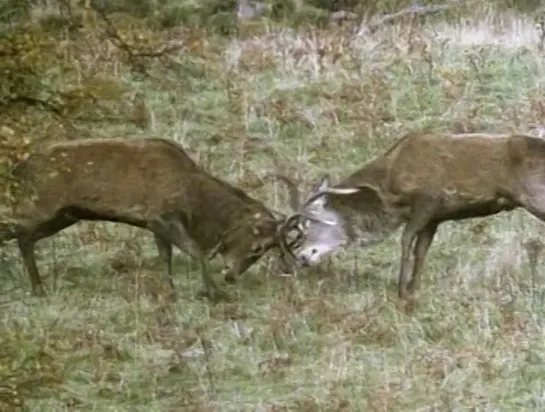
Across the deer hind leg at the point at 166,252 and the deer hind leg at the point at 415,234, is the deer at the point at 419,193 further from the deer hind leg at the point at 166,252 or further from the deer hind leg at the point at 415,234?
the deer hind leg at the point at 166,252

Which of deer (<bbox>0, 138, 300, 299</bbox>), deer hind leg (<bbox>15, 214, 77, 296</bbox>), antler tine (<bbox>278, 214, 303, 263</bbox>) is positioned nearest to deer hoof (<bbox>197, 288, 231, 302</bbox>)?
deer (<bbox>0, 138, 300, 299</bbox>)

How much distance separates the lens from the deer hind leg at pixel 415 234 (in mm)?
3549

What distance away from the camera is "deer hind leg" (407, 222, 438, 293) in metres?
3.55

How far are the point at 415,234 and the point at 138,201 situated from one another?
0.65 metres

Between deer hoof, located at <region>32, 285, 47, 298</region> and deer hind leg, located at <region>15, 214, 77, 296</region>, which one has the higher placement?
deer hind leg, located at <region>15, 214, 77, 296</region>

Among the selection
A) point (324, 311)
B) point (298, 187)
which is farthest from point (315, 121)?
point (324, 311)

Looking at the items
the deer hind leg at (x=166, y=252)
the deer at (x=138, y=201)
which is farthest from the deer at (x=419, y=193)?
the deer hind leg at (x=166, y=252)

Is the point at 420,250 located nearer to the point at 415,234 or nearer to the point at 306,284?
the point at 415,234

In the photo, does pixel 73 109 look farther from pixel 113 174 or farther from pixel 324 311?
pixel 324 311

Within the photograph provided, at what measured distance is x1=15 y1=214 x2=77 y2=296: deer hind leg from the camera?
358 cm

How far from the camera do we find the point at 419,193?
11.8 feet

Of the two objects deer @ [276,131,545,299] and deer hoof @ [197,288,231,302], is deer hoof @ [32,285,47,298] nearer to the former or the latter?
deer hoof @ [197,288,231,302]

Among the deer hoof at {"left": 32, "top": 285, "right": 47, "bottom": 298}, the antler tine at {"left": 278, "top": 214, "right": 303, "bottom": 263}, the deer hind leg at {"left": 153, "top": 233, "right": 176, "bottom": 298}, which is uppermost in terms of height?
the antler tine at {"left": 278, "top": 214, "right": 303, "bottom": 263}

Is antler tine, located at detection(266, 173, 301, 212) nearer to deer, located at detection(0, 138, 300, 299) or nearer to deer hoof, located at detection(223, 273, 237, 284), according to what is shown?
deer, located at detection(0, 138, 300, 299)
